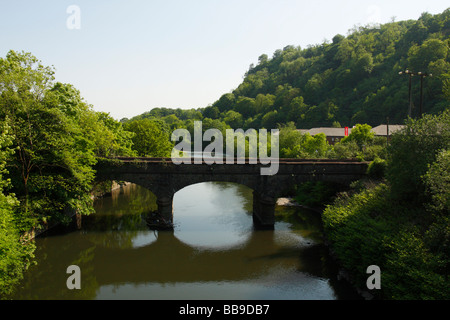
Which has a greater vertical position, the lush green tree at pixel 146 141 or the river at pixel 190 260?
the lush green tree at pixel 146 141

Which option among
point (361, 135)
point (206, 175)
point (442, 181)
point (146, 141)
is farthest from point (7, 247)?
point (361, 135)

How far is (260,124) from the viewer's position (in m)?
129

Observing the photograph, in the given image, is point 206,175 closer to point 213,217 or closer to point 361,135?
point 213,217

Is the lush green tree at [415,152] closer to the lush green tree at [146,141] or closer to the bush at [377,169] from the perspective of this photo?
the bush at [377,169]

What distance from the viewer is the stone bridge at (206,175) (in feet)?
99.3

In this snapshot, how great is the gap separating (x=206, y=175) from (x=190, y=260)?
8.85 m

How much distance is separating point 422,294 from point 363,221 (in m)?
7.56

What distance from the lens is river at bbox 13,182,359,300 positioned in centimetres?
1941

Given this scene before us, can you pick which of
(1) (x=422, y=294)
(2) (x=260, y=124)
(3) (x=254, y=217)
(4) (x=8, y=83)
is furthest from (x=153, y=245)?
(2) (x=260, y=124)

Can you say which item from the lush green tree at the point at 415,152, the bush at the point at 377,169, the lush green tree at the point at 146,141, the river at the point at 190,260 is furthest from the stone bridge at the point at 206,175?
the lush green tree at the point at 146,141

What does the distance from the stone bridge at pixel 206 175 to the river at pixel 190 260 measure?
3246 mm

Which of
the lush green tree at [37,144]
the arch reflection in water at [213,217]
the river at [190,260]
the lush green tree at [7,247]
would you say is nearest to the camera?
the lush green tree at [7,247]

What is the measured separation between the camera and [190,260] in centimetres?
2425

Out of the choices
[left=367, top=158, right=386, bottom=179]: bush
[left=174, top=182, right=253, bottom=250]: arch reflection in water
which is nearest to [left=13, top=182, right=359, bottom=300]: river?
[left=174, top=182, right=253, bottom=250]: arch reflection in water
